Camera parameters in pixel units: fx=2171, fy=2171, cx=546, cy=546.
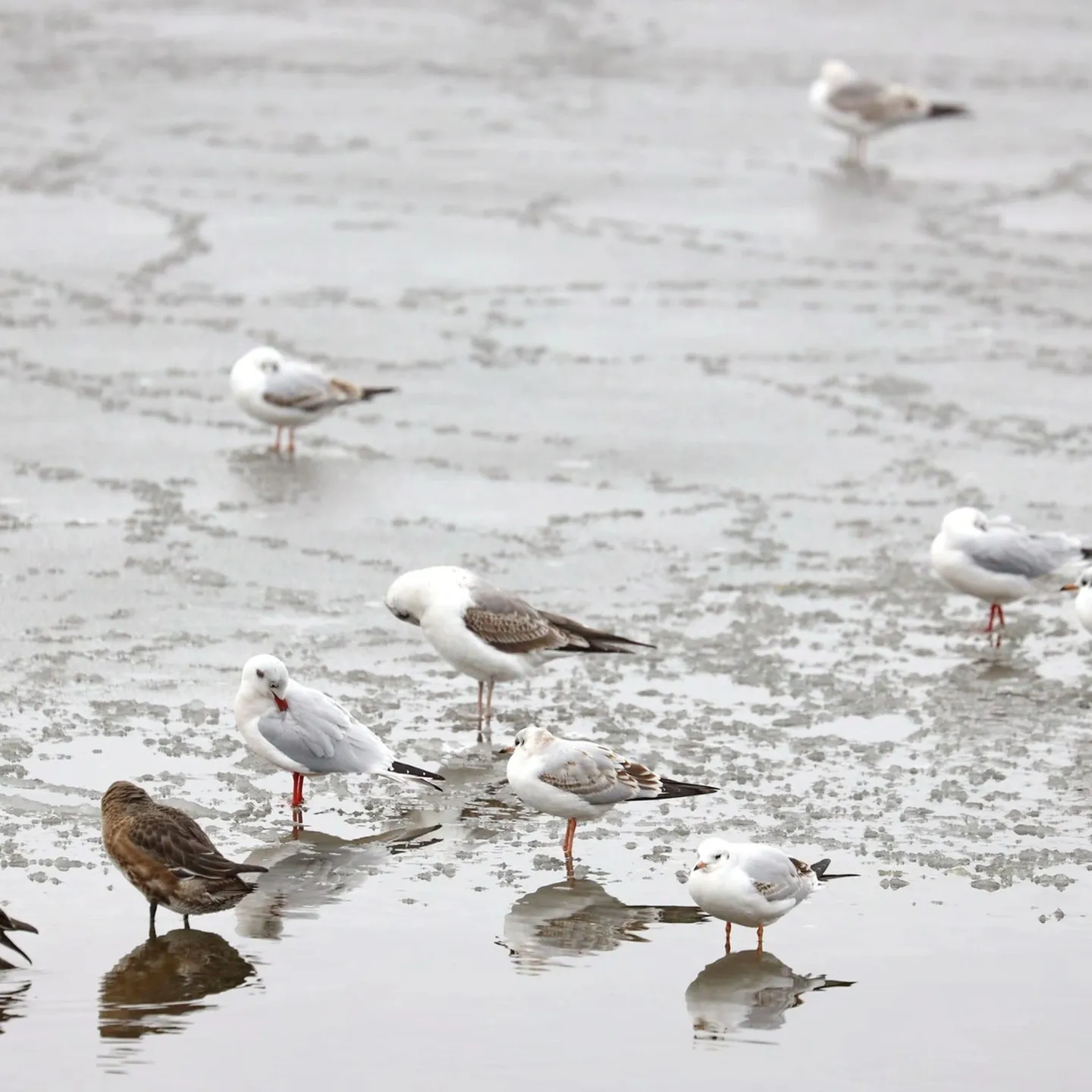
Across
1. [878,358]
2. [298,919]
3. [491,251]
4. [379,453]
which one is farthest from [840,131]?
[298,919]

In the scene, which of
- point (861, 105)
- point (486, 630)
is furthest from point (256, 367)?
point (861, 105)

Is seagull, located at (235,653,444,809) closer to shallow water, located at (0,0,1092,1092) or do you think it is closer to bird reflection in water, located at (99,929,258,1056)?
shallow water, located at (0,0,1092,1092)

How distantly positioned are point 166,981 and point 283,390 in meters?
6.95

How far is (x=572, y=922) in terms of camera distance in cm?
788

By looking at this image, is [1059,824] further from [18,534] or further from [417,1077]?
[18,534]

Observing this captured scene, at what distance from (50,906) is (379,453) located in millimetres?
6825

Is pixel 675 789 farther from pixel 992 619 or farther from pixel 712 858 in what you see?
pixel 992 619

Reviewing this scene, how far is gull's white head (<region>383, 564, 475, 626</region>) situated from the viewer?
10125 millimetres

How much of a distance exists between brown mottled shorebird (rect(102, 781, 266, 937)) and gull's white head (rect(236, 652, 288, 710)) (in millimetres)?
1135

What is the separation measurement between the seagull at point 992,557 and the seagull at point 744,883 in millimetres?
3917

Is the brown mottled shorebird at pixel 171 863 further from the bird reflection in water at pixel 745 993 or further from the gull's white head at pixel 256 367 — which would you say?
the gull's white head at pixel 256 367

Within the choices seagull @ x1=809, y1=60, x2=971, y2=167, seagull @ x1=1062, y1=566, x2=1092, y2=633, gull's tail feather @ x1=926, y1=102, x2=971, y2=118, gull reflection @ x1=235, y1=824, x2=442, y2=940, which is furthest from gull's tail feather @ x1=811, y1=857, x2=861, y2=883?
gull's tail feather @ x1=926, y1=102, x2=971, y2=118

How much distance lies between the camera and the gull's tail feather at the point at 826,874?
7973mm

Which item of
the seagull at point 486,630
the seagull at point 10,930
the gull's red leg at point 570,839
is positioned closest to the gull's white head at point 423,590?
the seagull at point 486,630
